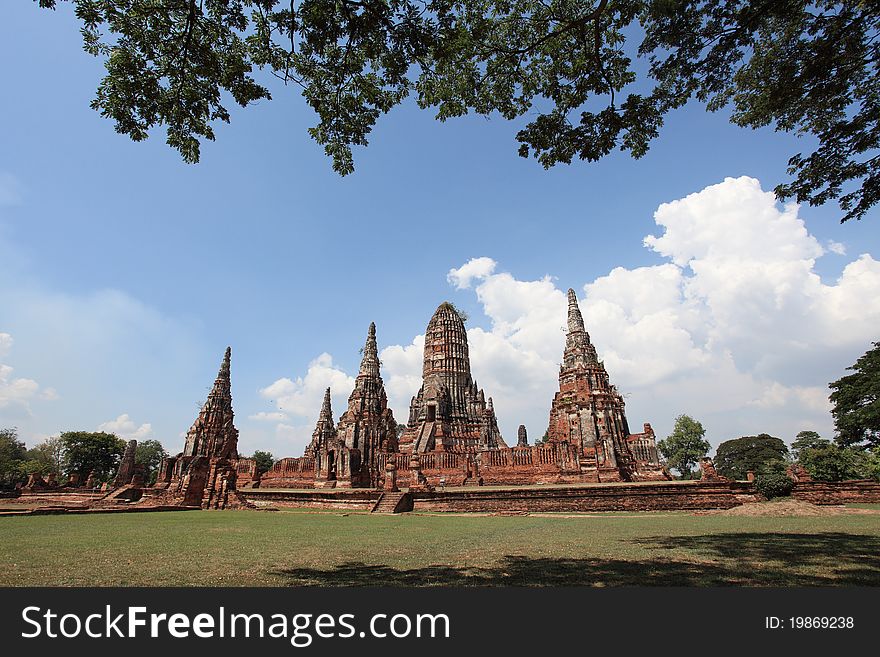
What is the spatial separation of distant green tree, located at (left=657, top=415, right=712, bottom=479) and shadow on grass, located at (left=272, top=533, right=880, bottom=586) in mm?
60210

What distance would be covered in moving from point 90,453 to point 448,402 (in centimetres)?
5083

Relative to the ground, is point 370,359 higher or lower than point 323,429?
higher

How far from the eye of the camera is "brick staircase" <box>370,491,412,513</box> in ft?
63.7

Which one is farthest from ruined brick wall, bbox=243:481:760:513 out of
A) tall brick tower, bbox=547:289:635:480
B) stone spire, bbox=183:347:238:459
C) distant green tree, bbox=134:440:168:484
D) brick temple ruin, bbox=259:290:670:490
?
distant green tree, bbox=134:440:168:484

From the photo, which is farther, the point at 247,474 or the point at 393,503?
the point at 247,474

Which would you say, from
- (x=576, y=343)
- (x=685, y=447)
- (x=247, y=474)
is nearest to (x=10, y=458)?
(x=247, y=474)

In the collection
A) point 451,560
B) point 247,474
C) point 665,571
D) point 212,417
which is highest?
point 212,417

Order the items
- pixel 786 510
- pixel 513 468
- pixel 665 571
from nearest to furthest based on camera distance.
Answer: pixel 665 571 → pixel 786 510 → pixel 513 468

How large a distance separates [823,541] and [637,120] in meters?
8.13

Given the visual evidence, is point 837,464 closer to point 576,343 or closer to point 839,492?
point 576,343

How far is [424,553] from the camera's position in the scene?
705 centimetres

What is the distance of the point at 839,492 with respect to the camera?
17.5 m

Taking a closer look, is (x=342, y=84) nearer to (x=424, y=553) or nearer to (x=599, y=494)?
(x=424, y=553)

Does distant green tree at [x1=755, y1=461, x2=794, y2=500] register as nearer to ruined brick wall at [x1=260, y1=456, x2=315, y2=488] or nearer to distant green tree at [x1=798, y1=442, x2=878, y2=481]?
distant green tree at [x1=798, y1=442, x2=878, y2=481]
